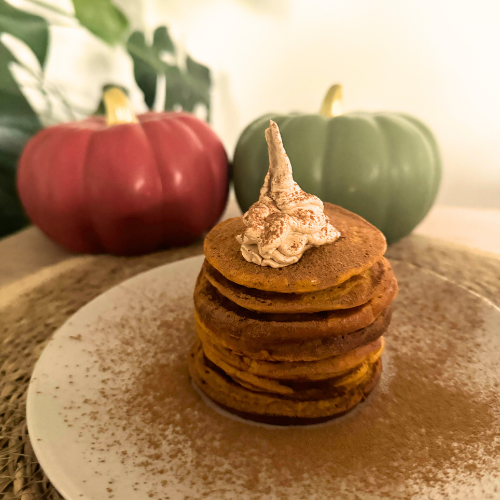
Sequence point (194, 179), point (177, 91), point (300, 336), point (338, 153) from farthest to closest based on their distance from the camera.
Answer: point (177, 91), point (194, 179), point (338, 153), point (300, 336)

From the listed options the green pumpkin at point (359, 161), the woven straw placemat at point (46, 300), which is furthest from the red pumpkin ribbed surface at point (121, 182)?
the green pumpkin at point (359, 161)

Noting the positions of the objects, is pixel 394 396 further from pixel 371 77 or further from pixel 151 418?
pixel 371 77

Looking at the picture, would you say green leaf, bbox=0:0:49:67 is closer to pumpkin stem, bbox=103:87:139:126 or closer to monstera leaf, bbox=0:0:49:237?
monstera leaf, bbox=0:0:49:237

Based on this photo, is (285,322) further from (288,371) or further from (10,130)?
(10,130)

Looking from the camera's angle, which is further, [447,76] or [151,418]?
[447,76]

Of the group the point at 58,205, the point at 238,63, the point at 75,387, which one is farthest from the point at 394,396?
the point at 238,63

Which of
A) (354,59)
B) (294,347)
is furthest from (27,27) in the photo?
(294,347)

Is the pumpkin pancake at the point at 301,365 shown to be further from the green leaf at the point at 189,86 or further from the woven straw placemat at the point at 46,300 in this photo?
the green leaf at the point at 189,86
